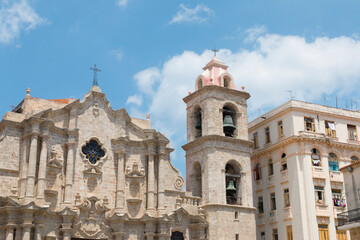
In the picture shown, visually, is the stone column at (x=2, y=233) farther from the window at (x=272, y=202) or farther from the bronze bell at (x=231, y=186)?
the window at (x=272, y=202)

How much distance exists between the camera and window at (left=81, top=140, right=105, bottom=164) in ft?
109

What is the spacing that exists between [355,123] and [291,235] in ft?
35.7

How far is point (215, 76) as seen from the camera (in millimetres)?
38781

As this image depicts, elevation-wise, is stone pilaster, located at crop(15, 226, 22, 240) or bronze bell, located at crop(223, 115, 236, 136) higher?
bronze bell, located at crop(223, 115, 236, 136)

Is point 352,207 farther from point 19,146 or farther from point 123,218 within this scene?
point 19,146

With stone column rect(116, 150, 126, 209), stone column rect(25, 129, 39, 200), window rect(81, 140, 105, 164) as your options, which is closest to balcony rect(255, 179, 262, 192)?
stone column rect(116, 150, 126, 209)

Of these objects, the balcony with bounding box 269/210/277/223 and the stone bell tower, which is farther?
the balcony with bounding box 269/210/277/223

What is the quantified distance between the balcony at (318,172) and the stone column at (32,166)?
19252 mm

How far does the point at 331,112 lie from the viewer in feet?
135

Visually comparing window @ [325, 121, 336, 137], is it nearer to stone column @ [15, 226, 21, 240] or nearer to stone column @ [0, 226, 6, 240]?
stone column @ [15, 226, 21, 240]

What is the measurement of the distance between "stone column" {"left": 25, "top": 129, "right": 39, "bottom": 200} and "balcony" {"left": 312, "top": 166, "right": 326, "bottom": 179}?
63.2 feet

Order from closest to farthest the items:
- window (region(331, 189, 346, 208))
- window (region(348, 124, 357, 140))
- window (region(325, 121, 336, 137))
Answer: window (region(331, 189, 346, 208)), window (region(325, 121, 336, 137)), window (region(348, 124, 357, 140))

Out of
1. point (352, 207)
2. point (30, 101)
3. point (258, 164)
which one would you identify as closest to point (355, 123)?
point (258, 164)

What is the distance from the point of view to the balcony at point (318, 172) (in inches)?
1492
